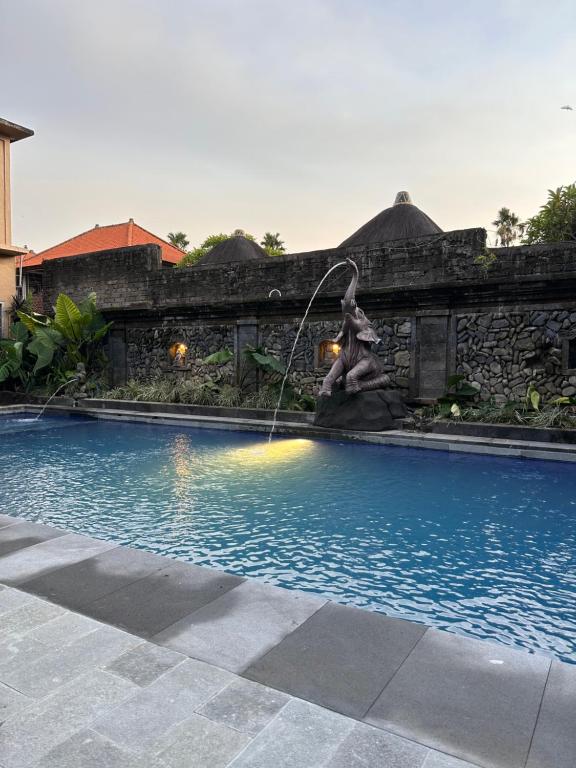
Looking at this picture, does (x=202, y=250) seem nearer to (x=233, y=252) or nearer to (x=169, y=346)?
(x=233, y=252)

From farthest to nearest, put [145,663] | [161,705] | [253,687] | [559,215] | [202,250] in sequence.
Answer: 1. [202,250]
2. [559,215]
3. [145,663]
4. [253,687]
5. [161,705]

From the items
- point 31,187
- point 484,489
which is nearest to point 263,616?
point 484,489

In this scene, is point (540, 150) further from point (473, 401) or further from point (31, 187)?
point (31, 187)

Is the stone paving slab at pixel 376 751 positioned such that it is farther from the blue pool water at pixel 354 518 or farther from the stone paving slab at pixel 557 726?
the blue pool water at pixel 354 518

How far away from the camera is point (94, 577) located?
11.6ft

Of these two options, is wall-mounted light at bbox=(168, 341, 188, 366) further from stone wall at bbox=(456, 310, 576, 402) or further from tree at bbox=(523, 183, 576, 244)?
tree at bbox=(523, 183, 576, 244)

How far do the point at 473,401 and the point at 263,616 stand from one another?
8.52 metres

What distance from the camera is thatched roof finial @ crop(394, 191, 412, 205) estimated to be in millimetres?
16766

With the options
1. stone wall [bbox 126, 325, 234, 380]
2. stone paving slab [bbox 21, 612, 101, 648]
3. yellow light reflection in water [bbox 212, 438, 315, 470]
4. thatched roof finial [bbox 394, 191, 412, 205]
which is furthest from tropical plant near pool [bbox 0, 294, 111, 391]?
stone paving slab [bbox 21, 612, 101, 648]

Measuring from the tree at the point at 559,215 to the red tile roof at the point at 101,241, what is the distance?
19.7m

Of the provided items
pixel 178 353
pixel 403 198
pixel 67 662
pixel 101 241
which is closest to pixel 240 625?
pixel 67 662

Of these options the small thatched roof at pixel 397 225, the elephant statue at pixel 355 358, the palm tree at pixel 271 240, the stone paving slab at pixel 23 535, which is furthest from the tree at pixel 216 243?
the stone paving slab at pixel 23 535

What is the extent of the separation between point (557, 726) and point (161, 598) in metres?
2.19

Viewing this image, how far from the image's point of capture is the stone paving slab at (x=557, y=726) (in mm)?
1866
